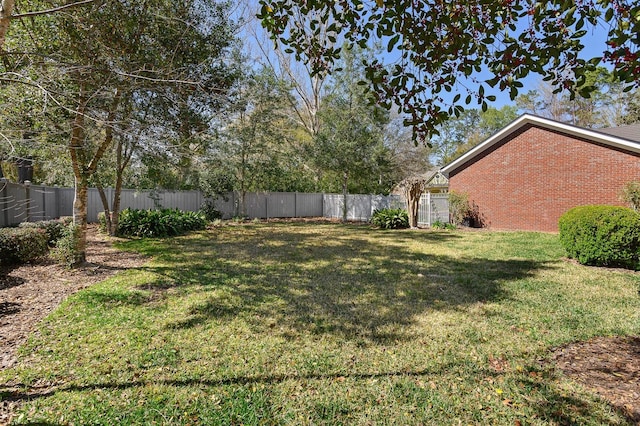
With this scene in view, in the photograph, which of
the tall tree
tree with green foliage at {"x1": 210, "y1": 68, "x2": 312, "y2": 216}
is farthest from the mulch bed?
tree with green foliage at {"x1": 210, "y1": 68, "x2": 312, "y2": 216}

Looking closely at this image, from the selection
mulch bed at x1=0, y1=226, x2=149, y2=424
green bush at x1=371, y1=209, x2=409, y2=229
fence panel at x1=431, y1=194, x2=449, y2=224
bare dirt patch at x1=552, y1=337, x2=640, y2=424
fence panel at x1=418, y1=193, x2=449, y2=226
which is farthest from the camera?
fence panel at x1=431, y1=194, x2=449, y2=224

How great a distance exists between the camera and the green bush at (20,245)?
6133mm

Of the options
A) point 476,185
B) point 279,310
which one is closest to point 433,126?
point 279,310

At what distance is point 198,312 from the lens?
4.22m

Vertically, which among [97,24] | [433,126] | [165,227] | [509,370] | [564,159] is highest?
[97,24]

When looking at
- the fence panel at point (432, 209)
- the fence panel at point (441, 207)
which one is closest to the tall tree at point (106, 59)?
the fence panel at point (432, 209)

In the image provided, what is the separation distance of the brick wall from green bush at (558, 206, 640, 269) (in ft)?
18.1

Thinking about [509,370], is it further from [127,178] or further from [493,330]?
[127,178]

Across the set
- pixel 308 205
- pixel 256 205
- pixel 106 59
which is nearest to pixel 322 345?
pixel 106 59

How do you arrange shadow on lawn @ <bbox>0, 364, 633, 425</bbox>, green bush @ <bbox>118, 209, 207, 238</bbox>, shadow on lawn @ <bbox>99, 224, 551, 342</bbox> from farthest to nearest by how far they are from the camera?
green bush @ <bbox>118, 209, 207, 238</bbox> → shadow on lawn @ <bbox>99, 224, 551, 342</bbox> → shadow on lawn @ <bbox>0, 364, 633, 425</bbox>

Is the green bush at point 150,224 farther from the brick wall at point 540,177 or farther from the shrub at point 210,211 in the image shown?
the brick wall at point 540,177

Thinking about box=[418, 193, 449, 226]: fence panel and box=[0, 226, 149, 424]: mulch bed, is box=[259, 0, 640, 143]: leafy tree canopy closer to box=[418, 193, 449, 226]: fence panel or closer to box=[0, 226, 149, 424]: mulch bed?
box=[0, 226, 149, 424]: mulch bed

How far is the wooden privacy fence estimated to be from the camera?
32.6ft

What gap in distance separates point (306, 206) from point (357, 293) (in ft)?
53.6
